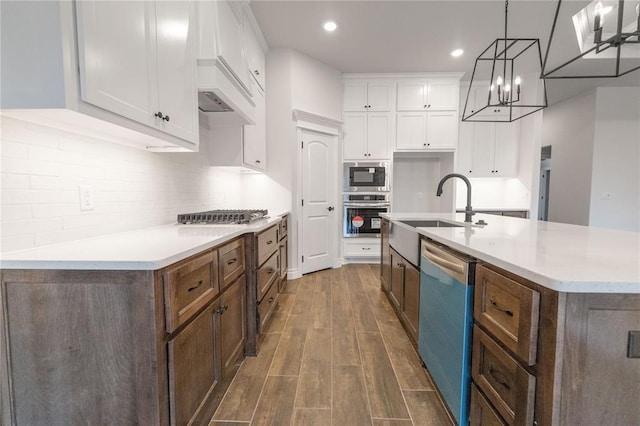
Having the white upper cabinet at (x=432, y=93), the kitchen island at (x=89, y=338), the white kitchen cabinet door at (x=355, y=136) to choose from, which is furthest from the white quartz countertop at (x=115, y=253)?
the white upper cabinet at (x=432, y=93)

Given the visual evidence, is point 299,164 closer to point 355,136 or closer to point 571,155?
point 355,136

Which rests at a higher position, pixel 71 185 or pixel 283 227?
pixel 71 185

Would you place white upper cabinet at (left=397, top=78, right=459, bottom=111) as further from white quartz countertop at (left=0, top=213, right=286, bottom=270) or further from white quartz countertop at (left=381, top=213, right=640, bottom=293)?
white quartz countertop at (left=0, top=213, right=286, bottom=270)

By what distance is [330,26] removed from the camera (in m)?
3.13

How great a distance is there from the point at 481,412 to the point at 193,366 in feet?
3.87

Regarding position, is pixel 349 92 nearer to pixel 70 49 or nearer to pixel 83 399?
pixel 70 49

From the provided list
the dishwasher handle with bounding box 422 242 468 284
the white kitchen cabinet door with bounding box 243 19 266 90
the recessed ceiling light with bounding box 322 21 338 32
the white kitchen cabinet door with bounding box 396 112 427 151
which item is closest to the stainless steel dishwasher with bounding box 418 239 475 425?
the dishwasher handle with bounding box 422 242 468 284

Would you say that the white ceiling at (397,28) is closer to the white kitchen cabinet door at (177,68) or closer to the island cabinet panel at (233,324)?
the white kitchen cabinet door at (177,68)

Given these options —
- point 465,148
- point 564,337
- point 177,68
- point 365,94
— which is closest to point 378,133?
point 365,94

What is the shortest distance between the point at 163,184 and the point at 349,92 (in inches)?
129

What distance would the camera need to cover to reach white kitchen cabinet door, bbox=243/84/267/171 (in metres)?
2.80

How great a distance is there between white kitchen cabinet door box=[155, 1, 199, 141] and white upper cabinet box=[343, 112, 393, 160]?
292cm

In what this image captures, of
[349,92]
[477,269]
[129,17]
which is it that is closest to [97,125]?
[129,17]

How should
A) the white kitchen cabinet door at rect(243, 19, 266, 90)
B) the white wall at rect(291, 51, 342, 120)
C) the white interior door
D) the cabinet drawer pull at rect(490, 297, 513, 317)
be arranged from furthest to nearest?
the white interior door, the white wall at rect(291, 51, 342, 120), the white kitchen cabinet door at rect(243, 19, 266, 90), the cabinet drawer pull at rect(490, 297, 513, 317)
